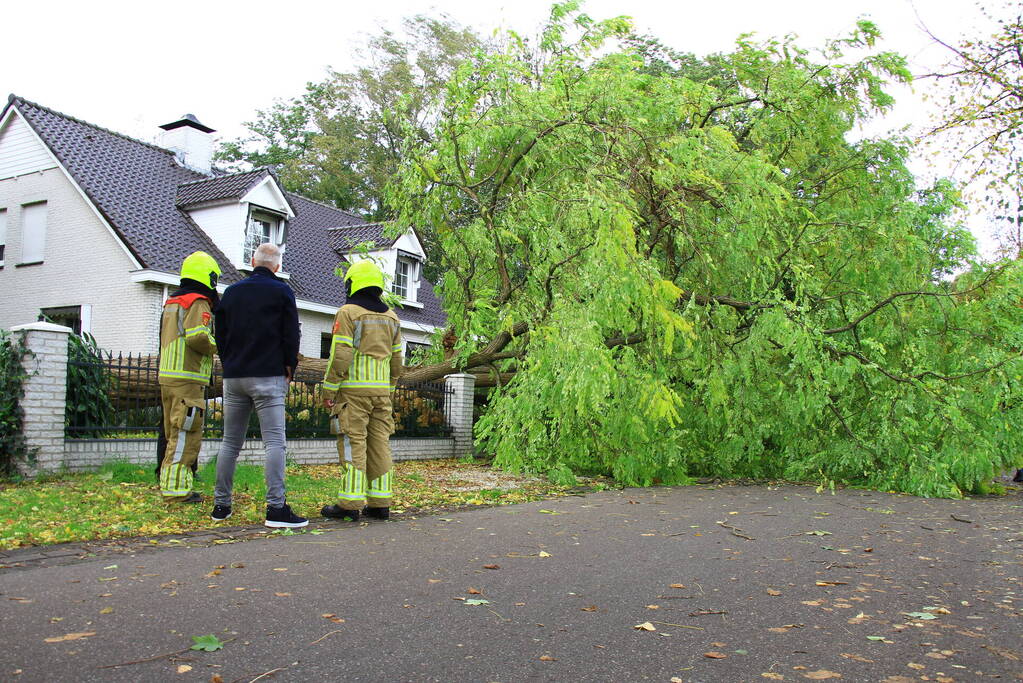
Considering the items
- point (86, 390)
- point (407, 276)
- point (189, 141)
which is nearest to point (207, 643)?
point (86, 390)

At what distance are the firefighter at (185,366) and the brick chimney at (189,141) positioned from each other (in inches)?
760

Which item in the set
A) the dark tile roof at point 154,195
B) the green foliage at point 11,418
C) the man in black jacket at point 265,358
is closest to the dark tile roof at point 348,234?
the dark tile roof at point 154,195

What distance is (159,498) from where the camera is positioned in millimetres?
7426

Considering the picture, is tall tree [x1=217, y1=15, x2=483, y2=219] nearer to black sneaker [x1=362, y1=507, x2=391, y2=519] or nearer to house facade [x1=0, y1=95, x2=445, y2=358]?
house facade [x1=0, y1=95, x2=445, y2=358]

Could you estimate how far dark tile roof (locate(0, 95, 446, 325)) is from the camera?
64.2ft

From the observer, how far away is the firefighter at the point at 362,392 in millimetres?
6785

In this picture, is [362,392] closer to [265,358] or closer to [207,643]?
[265,358]

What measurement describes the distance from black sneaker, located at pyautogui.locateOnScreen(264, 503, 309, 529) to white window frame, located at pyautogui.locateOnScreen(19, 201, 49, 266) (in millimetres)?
17355

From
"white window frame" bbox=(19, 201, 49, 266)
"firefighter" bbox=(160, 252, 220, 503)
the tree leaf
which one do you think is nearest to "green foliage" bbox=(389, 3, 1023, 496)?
"firefighter" bbox=(160, 252, 220, 503)

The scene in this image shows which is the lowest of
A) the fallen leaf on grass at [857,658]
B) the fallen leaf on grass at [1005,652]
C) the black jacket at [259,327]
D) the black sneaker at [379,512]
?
the fallen leaf on grass at [1005,652]

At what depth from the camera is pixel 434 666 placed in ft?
11.0

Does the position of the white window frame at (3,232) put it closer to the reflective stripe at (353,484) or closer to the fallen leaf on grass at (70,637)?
the reflective stripe at (353,484)

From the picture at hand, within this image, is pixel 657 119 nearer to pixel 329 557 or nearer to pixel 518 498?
pixel 518 498

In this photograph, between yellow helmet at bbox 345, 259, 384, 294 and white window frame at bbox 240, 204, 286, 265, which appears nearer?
yellow helmet at bbox 345, 259, 384, 294
